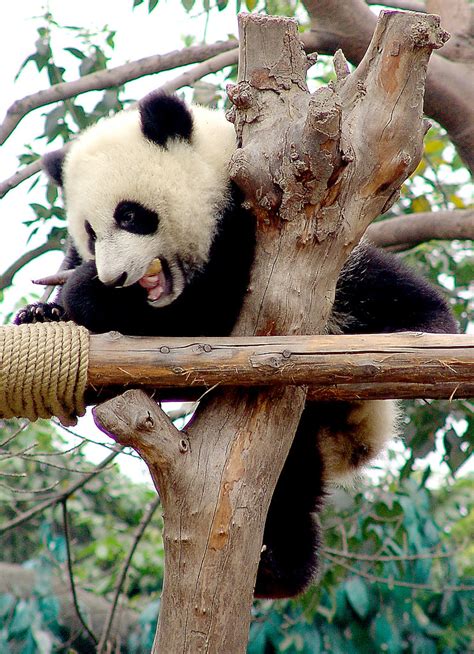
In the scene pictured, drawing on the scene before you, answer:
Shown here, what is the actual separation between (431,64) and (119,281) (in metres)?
2.23

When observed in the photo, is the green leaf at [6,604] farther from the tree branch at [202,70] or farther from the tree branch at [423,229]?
the tree branch at [202,70]

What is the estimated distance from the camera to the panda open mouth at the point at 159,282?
8.77 ft

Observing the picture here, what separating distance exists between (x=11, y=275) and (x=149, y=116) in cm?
154

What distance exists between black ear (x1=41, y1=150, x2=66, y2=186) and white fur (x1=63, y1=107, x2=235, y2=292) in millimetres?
163

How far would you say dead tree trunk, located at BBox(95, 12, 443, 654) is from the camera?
6.81ft

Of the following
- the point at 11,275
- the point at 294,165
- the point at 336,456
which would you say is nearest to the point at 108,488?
the point at 11,275

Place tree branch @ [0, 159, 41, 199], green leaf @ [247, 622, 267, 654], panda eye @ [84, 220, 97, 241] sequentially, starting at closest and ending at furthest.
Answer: panda eye @ [84, 220, 97, 241]
tree branch @ [0, 159, 41, 199]
green leaf @ [247, 622, 267, 654]

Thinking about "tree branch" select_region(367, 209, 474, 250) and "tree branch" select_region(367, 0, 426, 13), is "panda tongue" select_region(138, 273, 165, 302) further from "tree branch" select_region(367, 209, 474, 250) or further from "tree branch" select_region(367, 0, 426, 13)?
"tree branch" select_region(367, 0, 426, 13)

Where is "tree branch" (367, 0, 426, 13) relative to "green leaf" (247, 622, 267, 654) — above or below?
above

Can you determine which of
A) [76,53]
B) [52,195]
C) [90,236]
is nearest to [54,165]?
[90,236]

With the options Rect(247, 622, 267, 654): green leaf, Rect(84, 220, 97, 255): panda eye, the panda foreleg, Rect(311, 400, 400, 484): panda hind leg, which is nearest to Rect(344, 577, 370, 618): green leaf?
Rect(247, 622, 267, 654): green leaf

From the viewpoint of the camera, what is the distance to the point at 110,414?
2027 mm

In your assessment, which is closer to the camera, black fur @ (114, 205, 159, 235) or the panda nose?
the panda nose

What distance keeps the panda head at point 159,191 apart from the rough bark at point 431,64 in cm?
148
